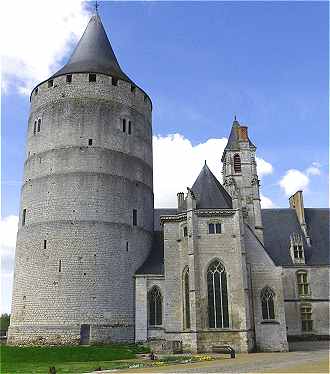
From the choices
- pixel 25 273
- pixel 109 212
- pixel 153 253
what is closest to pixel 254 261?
pixel 153 253

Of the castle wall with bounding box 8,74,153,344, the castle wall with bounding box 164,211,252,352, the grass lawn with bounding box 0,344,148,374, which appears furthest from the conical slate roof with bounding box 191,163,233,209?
the grass lawn with bounding box 0,344,148,374

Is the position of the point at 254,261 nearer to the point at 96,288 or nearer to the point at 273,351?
the point at 273,351

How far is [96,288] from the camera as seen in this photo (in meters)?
27.8

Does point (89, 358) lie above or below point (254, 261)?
below

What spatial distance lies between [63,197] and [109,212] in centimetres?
338

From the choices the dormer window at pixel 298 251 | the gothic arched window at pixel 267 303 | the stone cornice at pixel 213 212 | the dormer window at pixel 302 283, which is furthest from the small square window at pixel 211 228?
the dormer window at pixel 302 283

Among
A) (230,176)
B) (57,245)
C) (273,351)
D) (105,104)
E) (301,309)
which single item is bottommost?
(273,351)

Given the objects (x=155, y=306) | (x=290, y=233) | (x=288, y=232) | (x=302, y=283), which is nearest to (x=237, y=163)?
(x=288, y=232)

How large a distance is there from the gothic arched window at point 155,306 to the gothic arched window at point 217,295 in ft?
13.6

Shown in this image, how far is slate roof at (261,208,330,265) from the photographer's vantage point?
127ft

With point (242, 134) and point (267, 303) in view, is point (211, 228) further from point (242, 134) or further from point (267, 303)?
point (242, 134)

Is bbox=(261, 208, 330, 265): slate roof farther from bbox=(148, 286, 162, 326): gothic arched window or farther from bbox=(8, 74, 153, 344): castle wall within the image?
bbox=(148, 286, 162, 326): gothic arched window

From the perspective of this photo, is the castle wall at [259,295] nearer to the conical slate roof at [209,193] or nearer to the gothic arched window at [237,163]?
the conical slate roof at [209,193]

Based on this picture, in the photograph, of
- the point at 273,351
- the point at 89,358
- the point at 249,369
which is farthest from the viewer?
the point at 273,351
